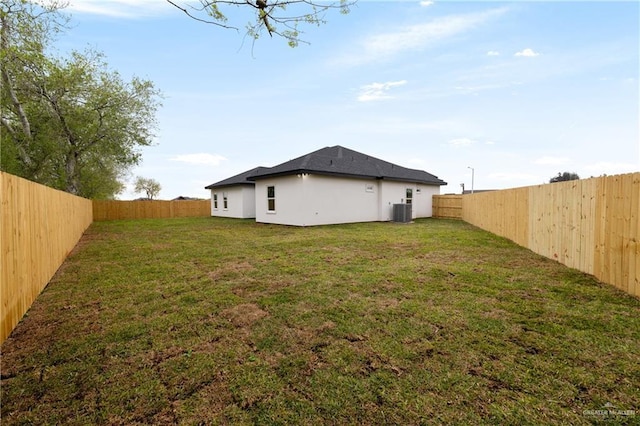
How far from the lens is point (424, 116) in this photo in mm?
14008

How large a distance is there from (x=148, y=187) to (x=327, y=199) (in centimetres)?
5730

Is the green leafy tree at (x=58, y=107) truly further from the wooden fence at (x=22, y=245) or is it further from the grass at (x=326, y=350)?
the grass at (x=326, y=350)

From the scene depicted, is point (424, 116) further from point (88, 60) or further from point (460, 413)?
point (88, 60)

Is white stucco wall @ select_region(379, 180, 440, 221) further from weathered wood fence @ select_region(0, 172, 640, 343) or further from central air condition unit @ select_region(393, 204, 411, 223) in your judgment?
weathered wood fence @ select_region(0, 172, 640, 343)

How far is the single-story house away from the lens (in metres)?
13.3

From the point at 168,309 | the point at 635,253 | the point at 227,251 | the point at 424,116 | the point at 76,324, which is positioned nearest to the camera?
the point at 76,324

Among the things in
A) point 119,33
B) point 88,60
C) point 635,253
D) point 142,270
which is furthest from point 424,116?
point 88,60

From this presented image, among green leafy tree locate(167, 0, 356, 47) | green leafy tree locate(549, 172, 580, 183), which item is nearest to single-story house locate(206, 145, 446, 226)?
green leafy tree locate(167, 0, 356, 47)

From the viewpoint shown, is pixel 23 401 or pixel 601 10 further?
pixel 601 10

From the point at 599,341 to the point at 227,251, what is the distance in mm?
7021

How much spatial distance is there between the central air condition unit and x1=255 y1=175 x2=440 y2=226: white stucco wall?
75 centimetres

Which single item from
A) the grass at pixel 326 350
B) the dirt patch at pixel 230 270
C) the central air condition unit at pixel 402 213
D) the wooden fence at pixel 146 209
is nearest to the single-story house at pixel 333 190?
the central air condition unit at pixel 402 213

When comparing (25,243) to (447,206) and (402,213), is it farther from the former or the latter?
(447,206)

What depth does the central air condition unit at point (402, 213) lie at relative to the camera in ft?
49.7
